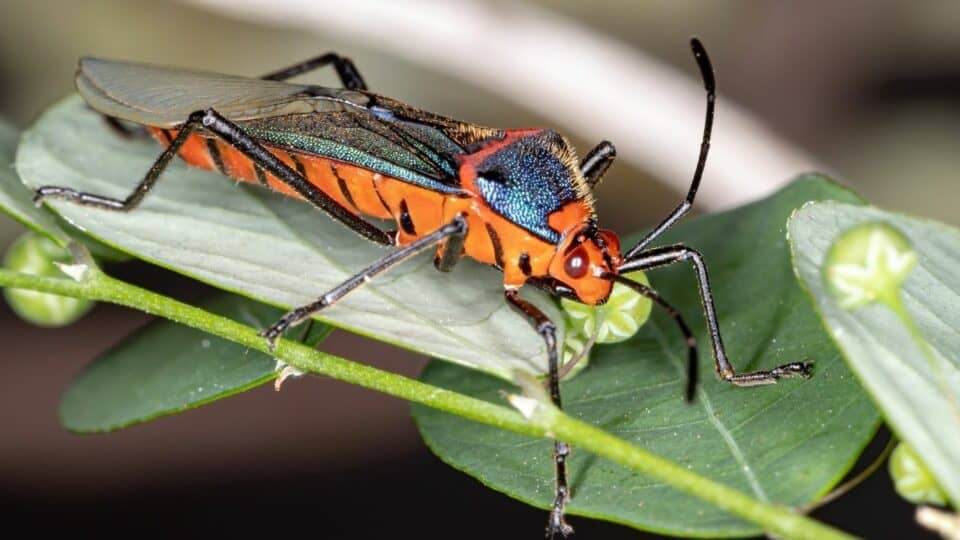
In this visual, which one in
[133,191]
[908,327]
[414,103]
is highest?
[908,327]

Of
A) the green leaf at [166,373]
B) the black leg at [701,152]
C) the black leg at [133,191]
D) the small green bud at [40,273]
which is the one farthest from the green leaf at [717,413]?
the small green bud at [40,273]

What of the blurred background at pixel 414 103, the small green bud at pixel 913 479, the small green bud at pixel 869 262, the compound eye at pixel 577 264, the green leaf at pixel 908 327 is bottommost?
the blurred background at pixel 414 103

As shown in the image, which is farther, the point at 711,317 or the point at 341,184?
the point at 341,184

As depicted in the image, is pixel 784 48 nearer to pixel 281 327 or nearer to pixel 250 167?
pixel 250 167

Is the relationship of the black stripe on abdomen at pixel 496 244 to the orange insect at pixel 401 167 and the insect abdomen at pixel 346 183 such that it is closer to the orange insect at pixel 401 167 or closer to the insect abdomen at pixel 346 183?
the orange insect at pixel 401 167

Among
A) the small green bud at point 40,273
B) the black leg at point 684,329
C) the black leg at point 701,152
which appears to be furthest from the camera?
the small green bud at point 40,273

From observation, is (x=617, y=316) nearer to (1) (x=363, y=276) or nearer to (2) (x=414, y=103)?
(1) (x=363, y=276)

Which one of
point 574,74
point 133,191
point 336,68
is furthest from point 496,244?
point 574,74

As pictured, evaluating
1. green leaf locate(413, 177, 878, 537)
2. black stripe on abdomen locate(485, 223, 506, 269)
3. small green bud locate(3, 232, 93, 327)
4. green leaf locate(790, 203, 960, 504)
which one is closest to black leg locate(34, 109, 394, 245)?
small green bud locate(3, 232, 93, 327)
